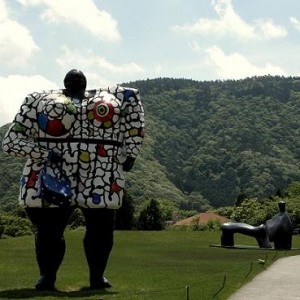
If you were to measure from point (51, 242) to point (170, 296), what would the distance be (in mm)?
2132

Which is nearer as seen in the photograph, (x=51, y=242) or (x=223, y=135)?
(x=51, y=242)

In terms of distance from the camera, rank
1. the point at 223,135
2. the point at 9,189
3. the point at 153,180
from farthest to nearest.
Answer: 1. the point at 223,135
2. the point at 153,180
3. the point at 9,189

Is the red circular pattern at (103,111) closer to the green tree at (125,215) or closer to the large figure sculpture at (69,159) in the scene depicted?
the large figure sculpture at (69,159)

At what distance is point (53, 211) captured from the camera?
426 inches

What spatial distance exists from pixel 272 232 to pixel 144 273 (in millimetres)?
13654

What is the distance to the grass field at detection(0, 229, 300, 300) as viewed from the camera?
36.0 ft

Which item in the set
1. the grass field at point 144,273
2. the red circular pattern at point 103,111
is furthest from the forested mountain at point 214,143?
the red circular pattern at point 103,111

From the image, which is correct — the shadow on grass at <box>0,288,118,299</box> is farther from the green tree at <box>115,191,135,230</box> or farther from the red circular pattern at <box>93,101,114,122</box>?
the green tree at <box>115,191,135,230</box>

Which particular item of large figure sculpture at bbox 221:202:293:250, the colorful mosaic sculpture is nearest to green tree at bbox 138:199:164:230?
large figure sculpture at bbox 221:202:293:250

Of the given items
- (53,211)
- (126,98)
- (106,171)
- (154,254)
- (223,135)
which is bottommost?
(154,254)

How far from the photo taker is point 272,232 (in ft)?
92.1

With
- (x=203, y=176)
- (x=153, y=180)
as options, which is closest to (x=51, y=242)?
(x=153, y=180)

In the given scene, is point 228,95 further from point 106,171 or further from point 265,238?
point 106,171

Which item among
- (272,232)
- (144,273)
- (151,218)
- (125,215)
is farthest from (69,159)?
(151,218)
